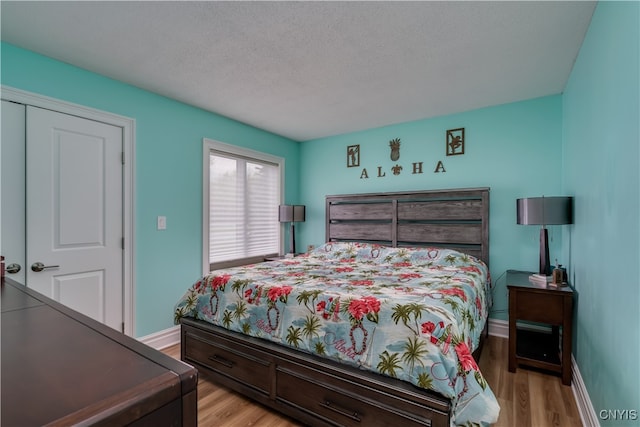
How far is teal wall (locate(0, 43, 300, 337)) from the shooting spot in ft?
8.26

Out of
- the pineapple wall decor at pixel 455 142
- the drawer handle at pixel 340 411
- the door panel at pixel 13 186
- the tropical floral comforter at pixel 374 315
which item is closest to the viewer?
the tropical floral comforter at pixel 374 315

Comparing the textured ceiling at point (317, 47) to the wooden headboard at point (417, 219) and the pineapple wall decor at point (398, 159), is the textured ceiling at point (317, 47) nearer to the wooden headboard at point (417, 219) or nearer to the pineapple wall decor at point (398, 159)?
the pineapple wall decor at point (398, 159)

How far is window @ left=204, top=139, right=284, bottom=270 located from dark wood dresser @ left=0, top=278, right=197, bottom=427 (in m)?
2.76

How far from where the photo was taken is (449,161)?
139 inches

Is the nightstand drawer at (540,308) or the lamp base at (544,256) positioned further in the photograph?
the lamp base at (544,256)

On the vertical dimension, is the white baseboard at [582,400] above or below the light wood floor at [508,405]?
above

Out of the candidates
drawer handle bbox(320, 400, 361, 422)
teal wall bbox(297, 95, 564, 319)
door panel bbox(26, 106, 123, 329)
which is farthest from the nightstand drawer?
door panel bbox(26, 106, 123, 329)

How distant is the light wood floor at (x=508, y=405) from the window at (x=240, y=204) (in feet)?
5.25

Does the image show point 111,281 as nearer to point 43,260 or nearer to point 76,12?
point 43,260

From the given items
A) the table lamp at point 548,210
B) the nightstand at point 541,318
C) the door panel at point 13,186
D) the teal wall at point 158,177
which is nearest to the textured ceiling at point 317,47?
the teal wall at point 158,177


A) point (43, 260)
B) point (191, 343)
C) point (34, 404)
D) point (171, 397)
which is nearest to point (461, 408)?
point (171, 397)

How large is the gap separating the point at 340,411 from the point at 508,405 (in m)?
1.17

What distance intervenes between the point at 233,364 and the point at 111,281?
1361 mm

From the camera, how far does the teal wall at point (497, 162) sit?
3023mm
